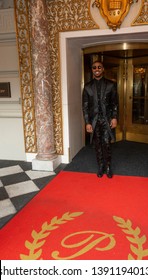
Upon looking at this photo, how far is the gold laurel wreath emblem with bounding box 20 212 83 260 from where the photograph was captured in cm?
183

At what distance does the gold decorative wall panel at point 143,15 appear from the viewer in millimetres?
3225

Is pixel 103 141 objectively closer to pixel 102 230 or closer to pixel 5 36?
pixel 102 230

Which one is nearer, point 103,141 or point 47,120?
point 103,141

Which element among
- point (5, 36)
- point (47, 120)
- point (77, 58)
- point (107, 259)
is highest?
point (5, 36)

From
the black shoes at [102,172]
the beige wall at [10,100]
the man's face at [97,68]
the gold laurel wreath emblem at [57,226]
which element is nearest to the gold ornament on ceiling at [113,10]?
the man's face at [97,68]

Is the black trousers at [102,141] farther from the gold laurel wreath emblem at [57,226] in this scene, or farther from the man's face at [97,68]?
the gold laurel wreath emblem at [57,226]

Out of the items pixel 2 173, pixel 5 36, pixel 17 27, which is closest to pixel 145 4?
pixel 17 27

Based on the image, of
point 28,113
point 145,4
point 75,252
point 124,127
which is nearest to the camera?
point 75,252

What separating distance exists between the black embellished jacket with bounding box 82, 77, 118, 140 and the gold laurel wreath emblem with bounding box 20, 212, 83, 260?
1352 millimetres

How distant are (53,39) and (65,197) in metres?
2.32

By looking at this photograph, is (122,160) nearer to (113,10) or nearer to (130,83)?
(130,83)

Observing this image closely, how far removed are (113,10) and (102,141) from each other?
1.75 m

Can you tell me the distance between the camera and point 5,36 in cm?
385

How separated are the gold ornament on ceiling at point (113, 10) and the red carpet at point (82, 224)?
2.14 meters
